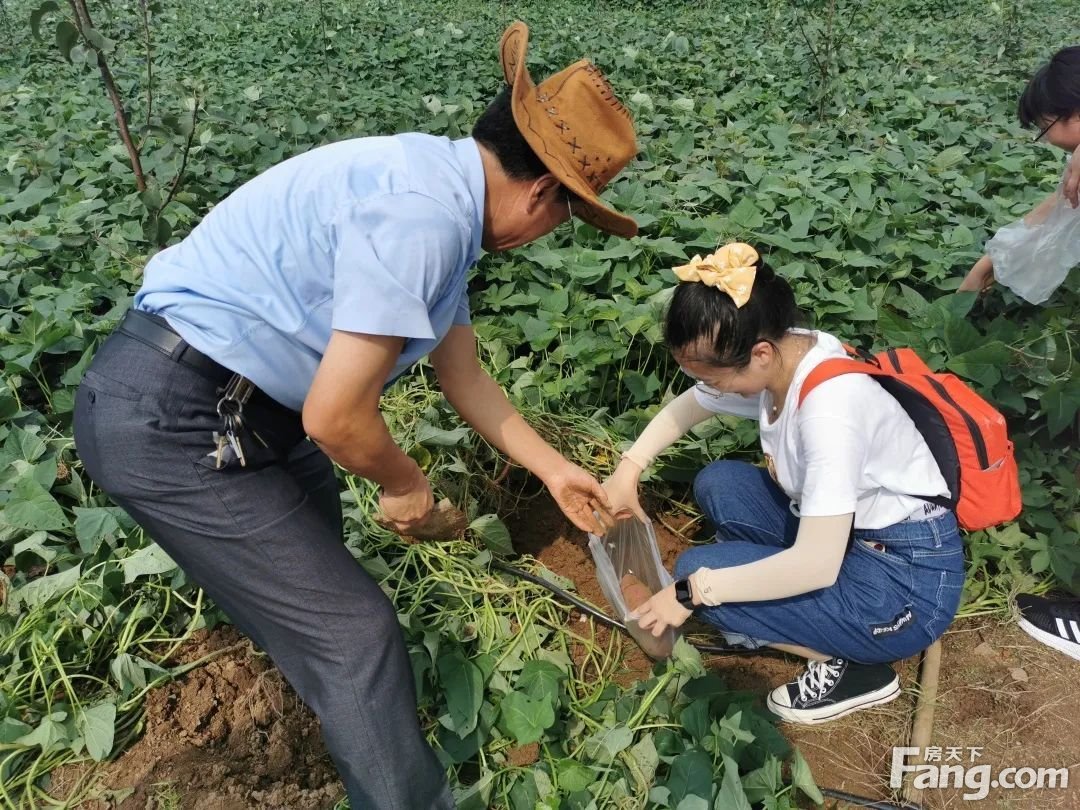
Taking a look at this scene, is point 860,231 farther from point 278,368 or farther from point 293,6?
point 293,6

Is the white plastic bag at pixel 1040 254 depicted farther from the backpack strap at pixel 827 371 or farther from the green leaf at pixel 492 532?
the green leaf at pixel 492 532

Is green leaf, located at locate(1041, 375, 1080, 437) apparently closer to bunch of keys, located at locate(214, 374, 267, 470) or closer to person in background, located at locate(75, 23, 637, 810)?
person in background, located at locate(75, 23, 637, 810)

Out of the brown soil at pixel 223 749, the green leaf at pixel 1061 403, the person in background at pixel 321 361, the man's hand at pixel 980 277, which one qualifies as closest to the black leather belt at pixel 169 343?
the person in background at pixel 321 361

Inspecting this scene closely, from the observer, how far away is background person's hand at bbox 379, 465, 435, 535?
136cm

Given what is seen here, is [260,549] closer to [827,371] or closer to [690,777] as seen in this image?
[690,777]

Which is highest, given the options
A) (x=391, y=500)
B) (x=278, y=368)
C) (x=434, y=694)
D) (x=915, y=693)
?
(x=278, y=368)

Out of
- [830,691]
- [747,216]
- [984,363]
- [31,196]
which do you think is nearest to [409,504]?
[830,691]

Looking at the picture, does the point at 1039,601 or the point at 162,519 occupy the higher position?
the point at 162,519

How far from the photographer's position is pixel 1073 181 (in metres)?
2.14

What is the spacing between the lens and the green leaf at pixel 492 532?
2.05 metres

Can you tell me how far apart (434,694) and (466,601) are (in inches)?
10.2

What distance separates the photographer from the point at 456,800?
4.99 ft

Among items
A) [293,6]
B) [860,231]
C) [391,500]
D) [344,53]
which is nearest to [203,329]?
[391,500]

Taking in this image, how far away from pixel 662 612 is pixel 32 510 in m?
1.60
